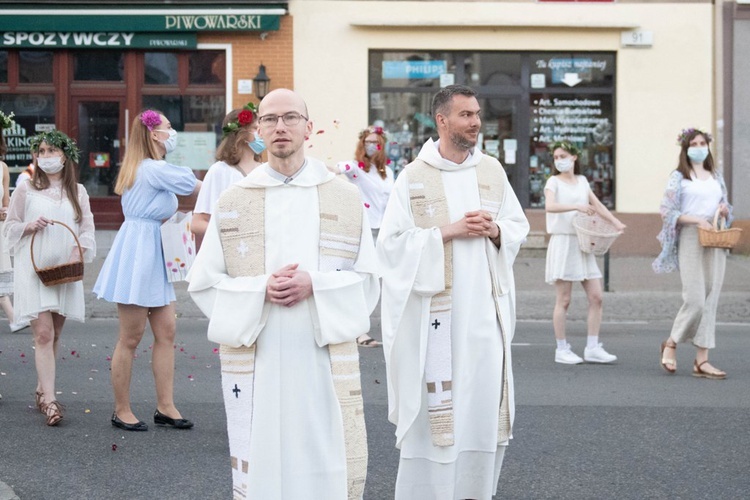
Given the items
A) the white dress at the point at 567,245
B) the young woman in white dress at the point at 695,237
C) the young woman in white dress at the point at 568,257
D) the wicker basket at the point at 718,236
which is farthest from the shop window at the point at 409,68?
the wicker basket at the point at 718,236

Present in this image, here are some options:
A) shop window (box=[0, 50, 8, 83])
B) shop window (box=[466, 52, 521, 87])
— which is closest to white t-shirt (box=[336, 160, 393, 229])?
shop window (box=[466, 52, 521, 87])

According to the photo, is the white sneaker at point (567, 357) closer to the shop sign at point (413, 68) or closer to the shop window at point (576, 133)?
the shop window at point (576, 133)

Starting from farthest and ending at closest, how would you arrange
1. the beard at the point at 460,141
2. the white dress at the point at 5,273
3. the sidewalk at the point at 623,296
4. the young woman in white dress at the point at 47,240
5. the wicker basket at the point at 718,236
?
the sidewalk at the point at 623,296
the wicker basket at the point at 718,236
the white dress at the point at 5,273
the young woman in white dress at the point at 47,240
the beard at the point at 460,141

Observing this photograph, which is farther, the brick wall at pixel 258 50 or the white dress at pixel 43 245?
the brick wall at pixel 258 50

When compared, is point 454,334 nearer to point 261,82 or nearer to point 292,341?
point 292,341

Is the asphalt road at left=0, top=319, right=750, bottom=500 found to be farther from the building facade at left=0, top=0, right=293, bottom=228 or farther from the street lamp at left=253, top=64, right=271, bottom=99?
the building facade at left=0, top=0, right=293, bottom=228

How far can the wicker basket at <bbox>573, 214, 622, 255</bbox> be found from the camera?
10.4m

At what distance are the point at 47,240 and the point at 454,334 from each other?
3.58 meters

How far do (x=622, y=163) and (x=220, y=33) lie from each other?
7.13 m

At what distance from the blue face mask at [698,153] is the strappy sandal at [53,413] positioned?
5.27 m

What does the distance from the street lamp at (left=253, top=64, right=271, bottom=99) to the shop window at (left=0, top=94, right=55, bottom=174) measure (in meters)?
3.48

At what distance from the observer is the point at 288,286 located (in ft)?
14.5

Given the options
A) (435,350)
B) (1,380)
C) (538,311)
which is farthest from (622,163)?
(435,350)

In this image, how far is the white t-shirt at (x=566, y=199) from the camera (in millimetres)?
10570
